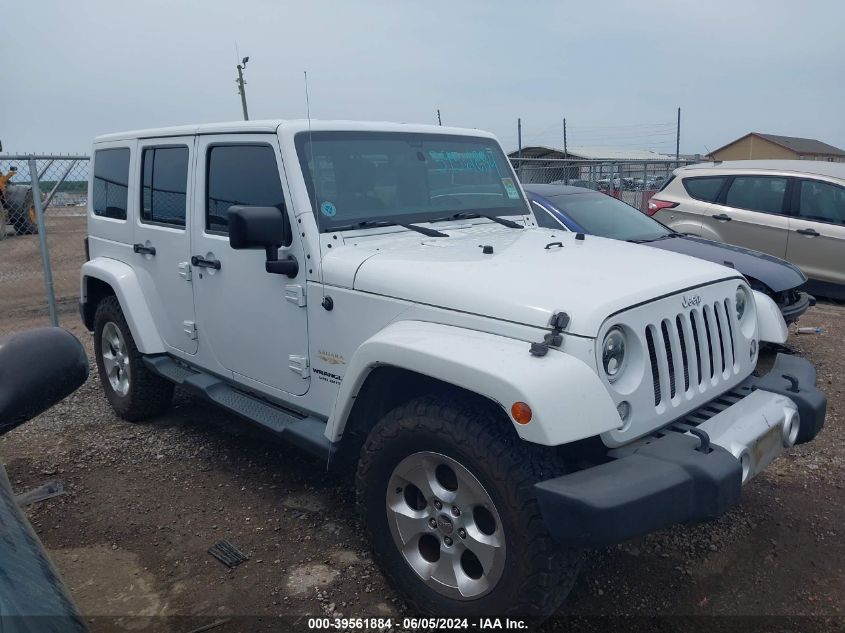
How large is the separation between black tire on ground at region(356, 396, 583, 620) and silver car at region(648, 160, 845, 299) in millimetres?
7008

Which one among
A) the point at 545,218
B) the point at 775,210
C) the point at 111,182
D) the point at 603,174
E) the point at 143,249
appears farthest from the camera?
the point at 603,174

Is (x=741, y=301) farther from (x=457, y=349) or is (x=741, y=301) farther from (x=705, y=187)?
(x=705, y=187)

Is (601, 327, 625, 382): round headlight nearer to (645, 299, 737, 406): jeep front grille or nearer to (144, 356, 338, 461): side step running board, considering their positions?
(645, 299, 737, 406): jeep front grille

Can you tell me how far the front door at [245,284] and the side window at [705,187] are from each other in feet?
22.4

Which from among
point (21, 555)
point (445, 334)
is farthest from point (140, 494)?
point (21, 555)

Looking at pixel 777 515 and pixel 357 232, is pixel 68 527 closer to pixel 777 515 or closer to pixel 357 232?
pixel 357 232

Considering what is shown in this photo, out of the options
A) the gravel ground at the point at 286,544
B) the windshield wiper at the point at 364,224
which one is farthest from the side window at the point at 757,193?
the windshield wiper at the point at 364,224

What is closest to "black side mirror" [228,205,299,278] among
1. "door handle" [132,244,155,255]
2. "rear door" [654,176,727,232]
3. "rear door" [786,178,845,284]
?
"door handle" [132,244,155,255]

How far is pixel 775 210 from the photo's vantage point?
8367mm

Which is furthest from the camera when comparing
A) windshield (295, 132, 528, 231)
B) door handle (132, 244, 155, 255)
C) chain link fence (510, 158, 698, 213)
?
chain link fence (510, 158, 698, 213)

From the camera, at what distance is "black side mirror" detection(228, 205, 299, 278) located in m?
2.99

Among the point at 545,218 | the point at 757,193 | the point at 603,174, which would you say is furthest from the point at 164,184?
the point at 603,174

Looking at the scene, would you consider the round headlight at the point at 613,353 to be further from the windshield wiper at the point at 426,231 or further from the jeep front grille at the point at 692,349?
the windshield wiper at the point at 426,231

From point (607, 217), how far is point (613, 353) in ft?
15.6
